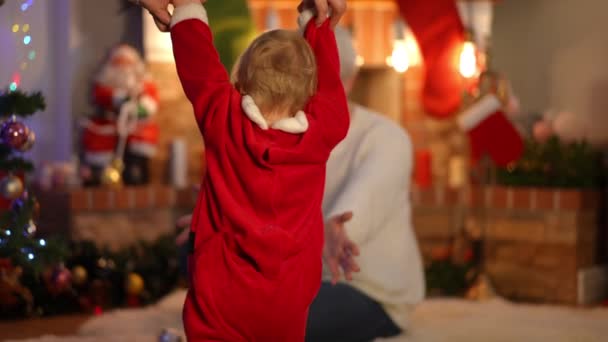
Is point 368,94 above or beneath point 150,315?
above

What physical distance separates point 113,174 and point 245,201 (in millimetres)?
2214

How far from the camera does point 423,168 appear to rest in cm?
394

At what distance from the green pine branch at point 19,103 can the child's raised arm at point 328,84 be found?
31.2 inches

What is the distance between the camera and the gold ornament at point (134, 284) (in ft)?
9.88

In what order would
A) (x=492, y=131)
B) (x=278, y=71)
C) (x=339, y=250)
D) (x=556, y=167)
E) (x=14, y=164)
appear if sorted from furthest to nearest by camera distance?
(x=556, y=167) < (x=492, y=131) < (x=14, y=164) < (x=339, y=250) < (x=278, y=71)

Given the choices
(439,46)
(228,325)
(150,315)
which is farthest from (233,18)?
(228,325)

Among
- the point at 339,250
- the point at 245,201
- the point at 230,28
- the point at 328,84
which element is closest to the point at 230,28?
the point at 230,28

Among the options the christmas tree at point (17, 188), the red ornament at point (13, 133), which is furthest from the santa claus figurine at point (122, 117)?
the red ornament at point (13, 133)

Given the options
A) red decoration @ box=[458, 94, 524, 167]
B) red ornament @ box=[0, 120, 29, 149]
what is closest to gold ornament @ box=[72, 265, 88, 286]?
red ornament @ box=[0, 120, 29, 149]

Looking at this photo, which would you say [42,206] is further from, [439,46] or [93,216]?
[439,46]

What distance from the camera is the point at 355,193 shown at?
6.75ft

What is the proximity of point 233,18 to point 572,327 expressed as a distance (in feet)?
4.44

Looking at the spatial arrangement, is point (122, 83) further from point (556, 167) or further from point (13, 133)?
point (556, 167)

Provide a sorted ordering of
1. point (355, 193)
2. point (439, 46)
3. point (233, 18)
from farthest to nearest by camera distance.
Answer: point (439, 46), point (233, 18), point (355, 193)
